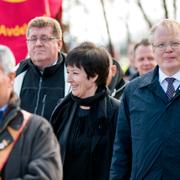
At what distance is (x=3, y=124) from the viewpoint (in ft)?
12.5

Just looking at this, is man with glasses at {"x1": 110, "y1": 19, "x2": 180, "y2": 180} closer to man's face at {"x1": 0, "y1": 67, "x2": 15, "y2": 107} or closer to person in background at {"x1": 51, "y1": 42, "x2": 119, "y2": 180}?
person in background at {"x1": 51, "y1": 42, "x2": 119, "y2": 180}

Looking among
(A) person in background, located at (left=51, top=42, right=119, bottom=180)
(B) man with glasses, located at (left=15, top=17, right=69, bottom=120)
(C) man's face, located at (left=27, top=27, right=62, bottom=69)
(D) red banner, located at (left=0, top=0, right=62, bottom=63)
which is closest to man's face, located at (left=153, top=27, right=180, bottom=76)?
(A) person in background, located at (left=51, top=42, right=119, bottom=180)

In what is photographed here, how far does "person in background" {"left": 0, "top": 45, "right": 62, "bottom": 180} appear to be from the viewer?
3748mm

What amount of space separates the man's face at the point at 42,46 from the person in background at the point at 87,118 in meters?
0.81

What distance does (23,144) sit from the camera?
3797 millimetres

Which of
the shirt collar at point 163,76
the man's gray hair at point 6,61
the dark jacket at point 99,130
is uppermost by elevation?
the man's gray hair at point 6,61

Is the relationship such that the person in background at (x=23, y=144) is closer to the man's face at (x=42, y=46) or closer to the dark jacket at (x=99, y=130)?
the dark jacket at (x=99, y=130)

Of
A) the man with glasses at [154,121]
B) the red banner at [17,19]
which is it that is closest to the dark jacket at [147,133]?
the man with glasses at [154,121]

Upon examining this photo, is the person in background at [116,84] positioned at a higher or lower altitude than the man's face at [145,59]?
lower

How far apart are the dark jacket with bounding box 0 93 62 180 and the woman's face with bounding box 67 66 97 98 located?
1688mm

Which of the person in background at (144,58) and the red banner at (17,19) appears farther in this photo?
the red banner at (17,19)

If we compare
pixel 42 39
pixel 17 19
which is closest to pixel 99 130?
pixel 42 39

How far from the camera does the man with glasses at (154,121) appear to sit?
4.97 m

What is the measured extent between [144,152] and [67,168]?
727mm
